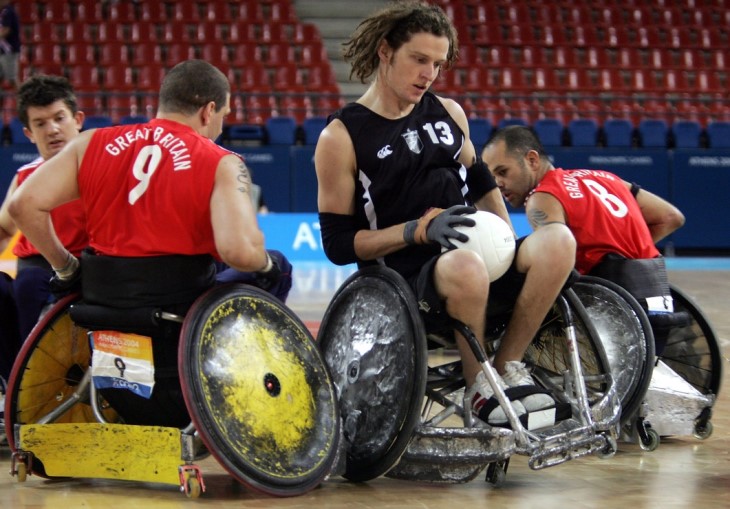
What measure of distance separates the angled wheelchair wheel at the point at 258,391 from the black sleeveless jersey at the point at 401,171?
522mm

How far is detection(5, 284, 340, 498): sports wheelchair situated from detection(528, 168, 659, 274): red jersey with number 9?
133 centimetres

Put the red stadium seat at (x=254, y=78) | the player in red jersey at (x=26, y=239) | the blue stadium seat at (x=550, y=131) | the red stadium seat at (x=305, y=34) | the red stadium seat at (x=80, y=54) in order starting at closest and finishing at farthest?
the player in red jersey at (x=26, y=239)
the blue stadium seat at (x=550, y=131)
the red stadium seat at (x=254, y=78)
the red stadium seat at (x=80, y=54)
the red stadium seat at (x=305, y=34)

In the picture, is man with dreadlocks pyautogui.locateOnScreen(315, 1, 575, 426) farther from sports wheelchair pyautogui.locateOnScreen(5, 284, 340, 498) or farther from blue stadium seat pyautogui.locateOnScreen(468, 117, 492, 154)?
blue stadium seat pyautogui.locateOnScreen(468, 117, 492, 154)

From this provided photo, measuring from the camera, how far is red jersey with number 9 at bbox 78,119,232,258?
3523 millimetres

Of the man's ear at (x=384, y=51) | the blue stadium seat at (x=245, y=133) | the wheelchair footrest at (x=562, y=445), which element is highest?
the man's ear at (x=384, y=51)

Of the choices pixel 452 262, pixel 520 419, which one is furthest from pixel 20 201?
pixel 520 419

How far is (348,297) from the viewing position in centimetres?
393

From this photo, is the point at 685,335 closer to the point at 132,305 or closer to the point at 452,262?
the point at 452,262

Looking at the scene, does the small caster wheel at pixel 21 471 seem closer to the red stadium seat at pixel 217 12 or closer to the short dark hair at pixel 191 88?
the short dark hair at pixel 191 88

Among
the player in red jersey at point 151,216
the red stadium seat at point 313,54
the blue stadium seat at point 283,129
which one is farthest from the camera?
the red stadium seat at point 313,54

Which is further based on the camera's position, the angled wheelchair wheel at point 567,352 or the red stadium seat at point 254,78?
the red stadium seat at point 254,78

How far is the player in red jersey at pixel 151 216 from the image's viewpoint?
11.5 feet

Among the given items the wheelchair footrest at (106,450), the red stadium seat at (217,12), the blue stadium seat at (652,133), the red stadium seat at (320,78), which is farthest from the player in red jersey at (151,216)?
the red stadium seat at (217,12)

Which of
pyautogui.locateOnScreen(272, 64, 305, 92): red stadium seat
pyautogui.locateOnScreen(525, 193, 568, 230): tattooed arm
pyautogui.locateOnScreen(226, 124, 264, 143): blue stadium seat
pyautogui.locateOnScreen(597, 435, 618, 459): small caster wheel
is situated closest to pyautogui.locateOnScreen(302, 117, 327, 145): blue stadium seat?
pyautogui.locateOnScreen(226, 124, 264, 143): blue stadium seat
